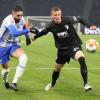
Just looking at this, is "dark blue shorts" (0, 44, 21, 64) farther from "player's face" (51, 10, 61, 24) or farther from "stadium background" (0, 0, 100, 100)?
"player's face" (51, 10, 61, 24)

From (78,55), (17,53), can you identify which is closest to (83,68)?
(78,55)

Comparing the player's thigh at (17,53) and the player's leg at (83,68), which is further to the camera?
the player's thigh at (17,53)

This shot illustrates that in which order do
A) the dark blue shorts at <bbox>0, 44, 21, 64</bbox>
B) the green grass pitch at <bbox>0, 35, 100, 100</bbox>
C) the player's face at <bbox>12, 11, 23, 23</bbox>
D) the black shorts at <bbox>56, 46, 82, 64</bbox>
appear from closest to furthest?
the green grass pitch at <bbox>0, 35, 100, 100</bbox> → the player's face at <bbox>12, 11, 23, 23</bbox> → the black shorts at <bbox>56, 46, 82, 64</bbox> → the dark blue shorts at <bbox>0, 44, 21, 64</bbox>

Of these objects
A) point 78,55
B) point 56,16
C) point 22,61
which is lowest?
point 22,61

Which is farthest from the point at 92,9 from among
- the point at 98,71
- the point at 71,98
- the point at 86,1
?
the point at 71,98

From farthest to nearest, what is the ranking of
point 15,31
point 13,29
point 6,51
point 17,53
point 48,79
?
point 48,79 < point 6,51 < point 17,53 < point 13,29 < point 15,31

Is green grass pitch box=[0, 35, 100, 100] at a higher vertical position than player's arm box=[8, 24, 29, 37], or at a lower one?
lower

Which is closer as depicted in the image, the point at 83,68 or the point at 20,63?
the point at 83,68

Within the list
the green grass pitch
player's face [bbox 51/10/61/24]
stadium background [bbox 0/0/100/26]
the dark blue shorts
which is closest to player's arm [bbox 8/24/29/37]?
the dark blue shorts

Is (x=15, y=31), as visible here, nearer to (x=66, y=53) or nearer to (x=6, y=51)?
(x=6, y=51)

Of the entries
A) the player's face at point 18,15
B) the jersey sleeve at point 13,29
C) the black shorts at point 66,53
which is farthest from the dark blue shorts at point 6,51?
the black shorts at point 66,53

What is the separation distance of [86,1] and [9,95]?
29.1m

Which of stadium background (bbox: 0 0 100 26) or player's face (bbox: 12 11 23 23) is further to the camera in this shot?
stadium background (bbox: 0 0 100 26)

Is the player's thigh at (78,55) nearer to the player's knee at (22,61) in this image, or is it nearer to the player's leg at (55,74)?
the player's leg at (55,74)
